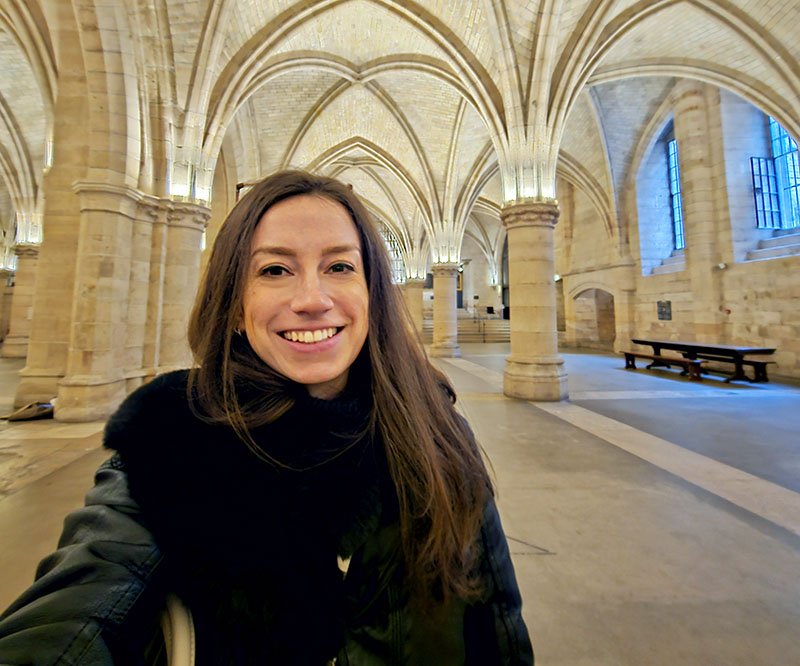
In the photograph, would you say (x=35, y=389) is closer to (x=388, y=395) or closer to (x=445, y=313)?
(x=388, y=395)

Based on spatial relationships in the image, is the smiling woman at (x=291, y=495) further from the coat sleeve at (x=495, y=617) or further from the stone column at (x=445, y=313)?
the stone column at (x=445, y=313)

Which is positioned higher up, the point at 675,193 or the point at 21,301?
the point at 675,193

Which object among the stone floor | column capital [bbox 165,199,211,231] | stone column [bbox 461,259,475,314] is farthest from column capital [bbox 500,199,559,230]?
stone column [bbox 461,259,475,314]

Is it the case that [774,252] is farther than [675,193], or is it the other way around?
[675,193]

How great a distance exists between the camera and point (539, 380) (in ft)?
21.2

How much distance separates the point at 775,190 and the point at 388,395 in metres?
15.0

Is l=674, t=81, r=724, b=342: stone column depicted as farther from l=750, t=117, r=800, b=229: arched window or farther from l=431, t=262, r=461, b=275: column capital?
l=431, t=262, r=461, b=275: column capital

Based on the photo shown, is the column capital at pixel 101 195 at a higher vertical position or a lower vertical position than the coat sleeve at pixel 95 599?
higher

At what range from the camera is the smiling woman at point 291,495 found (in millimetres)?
626

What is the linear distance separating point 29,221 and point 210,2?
1227 cm

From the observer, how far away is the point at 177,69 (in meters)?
6.54

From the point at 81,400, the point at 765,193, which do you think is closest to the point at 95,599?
the point at 81,400

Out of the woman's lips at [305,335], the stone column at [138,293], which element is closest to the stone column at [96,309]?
the stone column at [138,293]

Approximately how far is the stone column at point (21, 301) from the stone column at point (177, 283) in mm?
11510
